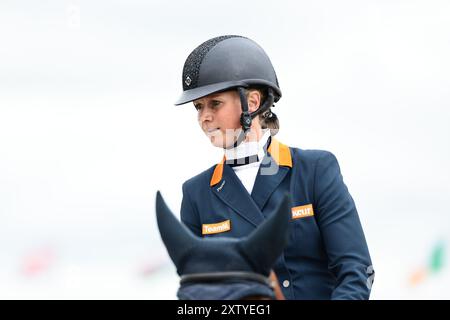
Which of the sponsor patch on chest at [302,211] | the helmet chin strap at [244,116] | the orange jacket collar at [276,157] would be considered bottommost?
the sponsor patch on chest at [302,211]

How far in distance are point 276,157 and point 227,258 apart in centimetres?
180

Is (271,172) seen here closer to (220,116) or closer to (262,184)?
(262,184)

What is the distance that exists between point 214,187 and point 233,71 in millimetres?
735

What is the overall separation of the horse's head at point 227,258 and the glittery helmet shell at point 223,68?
1.53 meters

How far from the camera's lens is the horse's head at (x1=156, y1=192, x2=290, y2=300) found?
484cm

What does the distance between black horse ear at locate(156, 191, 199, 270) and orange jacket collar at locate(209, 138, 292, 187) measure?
161 cm

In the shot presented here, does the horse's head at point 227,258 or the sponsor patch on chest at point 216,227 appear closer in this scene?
the horse's head at point 227,258

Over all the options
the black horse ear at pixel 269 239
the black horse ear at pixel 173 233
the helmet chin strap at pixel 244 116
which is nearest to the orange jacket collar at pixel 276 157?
the helmet chin strap at pixel 244 116

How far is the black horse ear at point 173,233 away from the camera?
16.6ft

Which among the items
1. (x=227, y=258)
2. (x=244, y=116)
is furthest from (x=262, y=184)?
(x=227, y=258)

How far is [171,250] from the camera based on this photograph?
202 inches

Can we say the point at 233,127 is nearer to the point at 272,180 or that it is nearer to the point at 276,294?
the point at 272,180

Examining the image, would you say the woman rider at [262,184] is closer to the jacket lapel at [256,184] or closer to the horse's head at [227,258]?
the jacket lapel at [256,184]
